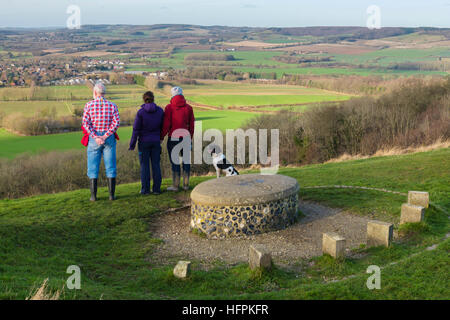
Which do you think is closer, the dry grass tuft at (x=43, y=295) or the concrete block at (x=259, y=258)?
the dry grass tuft at (x=43, y=295)

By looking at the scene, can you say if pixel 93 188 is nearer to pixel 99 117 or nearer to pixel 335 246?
pixel 99 117

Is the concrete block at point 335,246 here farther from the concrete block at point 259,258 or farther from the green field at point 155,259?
the concrete block at point 259,258

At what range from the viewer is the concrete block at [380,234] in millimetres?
8844

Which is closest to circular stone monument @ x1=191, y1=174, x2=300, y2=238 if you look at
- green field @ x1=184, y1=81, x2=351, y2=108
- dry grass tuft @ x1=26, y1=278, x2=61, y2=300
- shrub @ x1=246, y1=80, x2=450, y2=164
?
dry grass tuft @ x1=26, y1=278, x2=61, y2=300

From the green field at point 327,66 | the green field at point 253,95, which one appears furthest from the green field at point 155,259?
the green field at point 327,66

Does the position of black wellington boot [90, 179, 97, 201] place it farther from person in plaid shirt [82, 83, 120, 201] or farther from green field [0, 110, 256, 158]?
green field [0, 110, 256, 158]

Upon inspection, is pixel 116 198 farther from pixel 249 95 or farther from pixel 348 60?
pixel 348 60

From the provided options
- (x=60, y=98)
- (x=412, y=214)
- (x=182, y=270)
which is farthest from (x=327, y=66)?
(x=182, y=270)

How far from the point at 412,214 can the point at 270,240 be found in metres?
3.22

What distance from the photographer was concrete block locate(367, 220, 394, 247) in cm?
884

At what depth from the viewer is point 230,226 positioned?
34.0ft

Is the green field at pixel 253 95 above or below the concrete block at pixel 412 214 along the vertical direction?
above

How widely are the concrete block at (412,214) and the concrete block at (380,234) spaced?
1.48m
